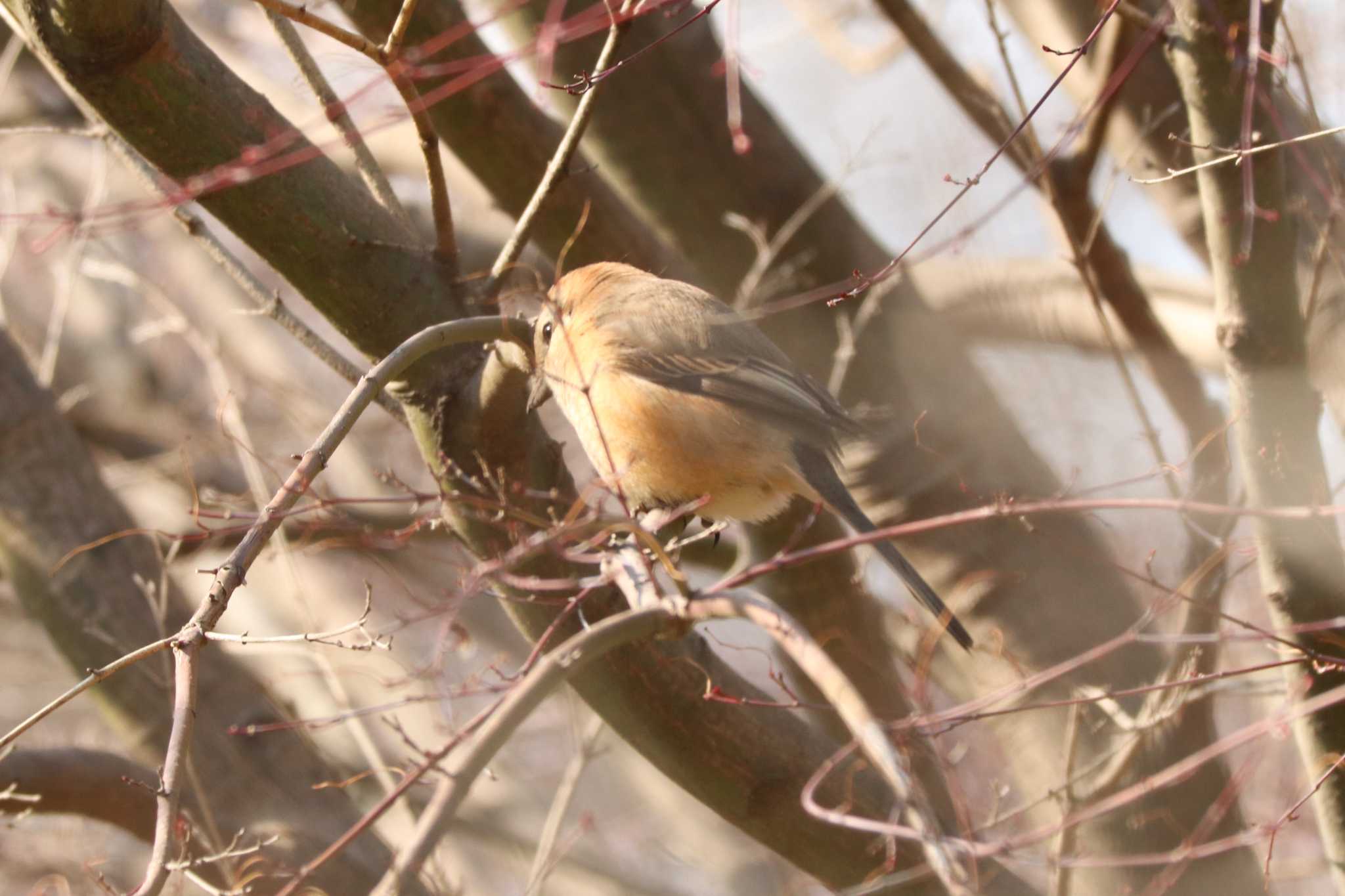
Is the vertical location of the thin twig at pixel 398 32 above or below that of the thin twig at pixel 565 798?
above

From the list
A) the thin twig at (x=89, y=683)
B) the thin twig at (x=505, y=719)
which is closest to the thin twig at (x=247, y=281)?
the thin twig at (x=89, y=683)

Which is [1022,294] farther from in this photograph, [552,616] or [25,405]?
[25,405]

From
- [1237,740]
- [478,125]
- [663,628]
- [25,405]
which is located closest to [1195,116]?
[1237,740]

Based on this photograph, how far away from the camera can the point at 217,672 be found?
512 cm

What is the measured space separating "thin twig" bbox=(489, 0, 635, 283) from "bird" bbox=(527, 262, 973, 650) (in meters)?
0.38

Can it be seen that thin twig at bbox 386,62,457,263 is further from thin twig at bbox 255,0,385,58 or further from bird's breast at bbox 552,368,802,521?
bird's breast at bbox 552,368,802,521

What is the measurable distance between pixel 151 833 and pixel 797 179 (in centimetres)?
343

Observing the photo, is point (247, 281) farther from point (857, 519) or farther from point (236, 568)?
point (857, 519)

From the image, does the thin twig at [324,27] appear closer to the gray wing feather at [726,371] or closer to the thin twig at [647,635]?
the thin twig at [647,635]

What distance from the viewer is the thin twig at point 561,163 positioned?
9.18 feet

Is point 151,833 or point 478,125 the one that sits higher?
point 478,125

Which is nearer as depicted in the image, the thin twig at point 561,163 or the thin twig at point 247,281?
the thin twig at point 561,163

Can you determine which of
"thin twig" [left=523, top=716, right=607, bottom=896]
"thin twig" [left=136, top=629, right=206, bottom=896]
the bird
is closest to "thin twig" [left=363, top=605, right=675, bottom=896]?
"thin twig" [left=136, top=629, right=206, bottom=896]

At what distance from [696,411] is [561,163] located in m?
0.98
